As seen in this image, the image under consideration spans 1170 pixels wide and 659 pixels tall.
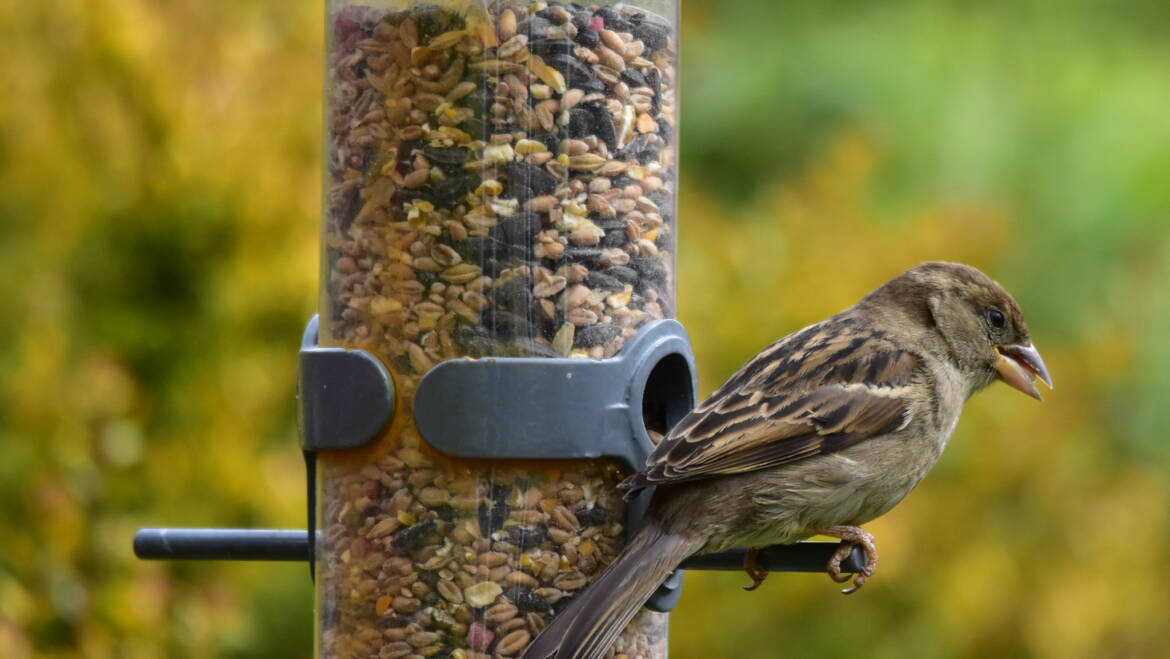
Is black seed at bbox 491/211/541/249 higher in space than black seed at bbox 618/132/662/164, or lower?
lower

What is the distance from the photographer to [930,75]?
8.46 meters

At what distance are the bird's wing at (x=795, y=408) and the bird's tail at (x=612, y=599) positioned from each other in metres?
0.14

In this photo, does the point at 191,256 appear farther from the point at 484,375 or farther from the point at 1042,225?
the point at 1042,225

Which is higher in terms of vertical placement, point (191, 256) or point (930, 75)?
point (930, 75)

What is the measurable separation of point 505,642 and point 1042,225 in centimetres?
492

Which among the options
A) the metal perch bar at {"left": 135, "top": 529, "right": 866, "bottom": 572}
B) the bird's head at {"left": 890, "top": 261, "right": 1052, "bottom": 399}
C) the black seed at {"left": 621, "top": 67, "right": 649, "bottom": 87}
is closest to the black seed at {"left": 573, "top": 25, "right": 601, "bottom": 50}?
the black seed at {"left": 621, "top": 67, "right": 649, "bottom": 87}

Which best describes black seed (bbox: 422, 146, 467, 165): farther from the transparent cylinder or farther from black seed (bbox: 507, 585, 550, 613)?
black seed (bbox: 507, 585, 550, 613)

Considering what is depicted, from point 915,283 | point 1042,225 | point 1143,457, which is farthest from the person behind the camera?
point 1042,225

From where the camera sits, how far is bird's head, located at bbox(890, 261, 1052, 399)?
4258 millimetres

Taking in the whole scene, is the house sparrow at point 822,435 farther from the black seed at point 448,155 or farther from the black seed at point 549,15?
the black seed at point 549,15

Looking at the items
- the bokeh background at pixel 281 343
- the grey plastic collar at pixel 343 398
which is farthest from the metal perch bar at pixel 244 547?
the bokeh background at pixel 281 343

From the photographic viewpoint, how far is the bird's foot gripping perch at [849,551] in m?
3.57

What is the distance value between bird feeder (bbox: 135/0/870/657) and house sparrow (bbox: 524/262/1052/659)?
0.12m

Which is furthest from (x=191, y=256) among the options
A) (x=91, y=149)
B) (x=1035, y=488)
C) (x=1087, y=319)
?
(x=1087, y=319)
